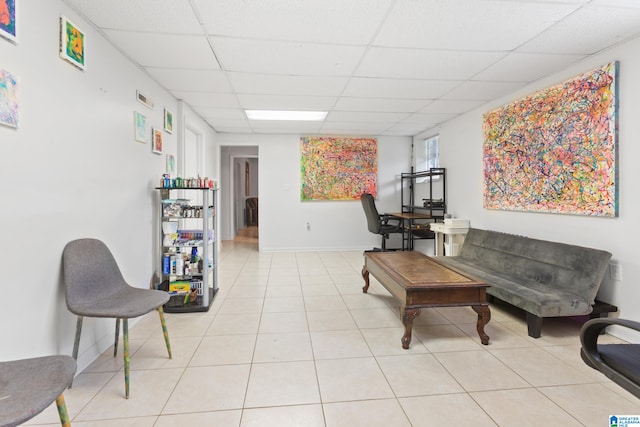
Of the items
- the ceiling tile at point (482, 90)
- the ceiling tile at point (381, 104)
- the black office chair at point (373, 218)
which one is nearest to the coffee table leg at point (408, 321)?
the ceiling tile at point (482, 90)

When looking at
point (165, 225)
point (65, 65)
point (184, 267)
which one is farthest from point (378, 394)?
point (65, 65)

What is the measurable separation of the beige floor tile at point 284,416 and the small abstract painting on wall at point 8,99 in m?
1.88

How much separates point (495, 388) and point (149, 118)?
360 centimetres

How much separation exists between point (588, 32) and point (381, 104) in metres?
2.13

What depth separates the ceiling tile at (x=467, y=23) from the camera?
191 centimetres

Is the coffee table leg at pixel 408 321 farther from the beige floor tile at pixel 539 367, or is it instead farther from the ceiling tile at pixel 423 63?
the ceiling tile at pixel 423 63

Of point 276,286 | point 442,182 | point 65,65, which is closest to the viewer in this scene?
point 65,65

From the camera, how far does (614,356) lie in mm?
1227

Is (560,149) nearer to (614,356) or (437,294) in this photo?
(437,294)

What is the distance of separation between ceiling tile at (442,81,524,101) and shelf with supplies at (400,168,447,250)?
4.88ft

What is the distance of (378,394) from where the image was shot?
1734 mm

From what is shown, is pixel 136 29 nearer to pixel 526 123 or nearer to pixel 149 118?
pixel 149 118

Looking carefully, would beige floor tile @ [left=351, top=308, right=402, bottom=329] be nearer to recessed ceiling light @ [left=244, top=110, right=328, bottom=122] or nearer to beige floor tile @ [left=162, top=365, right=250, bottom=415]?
beige floor tile @ [left=162, top=365, right=250, bottom=415]

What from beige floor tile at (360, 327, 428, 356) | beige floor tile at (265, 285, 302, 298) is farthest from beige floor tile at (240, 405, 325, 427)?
beige floor tile at (265, 285, 302, 298)
